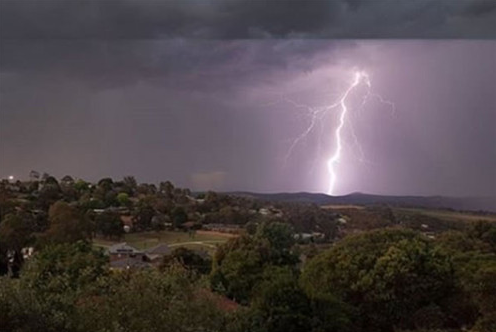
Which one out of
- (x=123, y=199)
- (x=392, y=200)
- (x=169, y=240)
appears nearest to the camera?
(x=392, y=200)

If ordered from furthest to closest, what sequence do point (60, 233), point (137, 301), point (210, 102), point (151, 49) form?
point (60, 233)
point (210, 102)
point (151, 49)
point (137, 301)

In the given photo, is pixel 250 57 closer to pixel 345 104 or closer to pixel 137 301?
pixel 345 104

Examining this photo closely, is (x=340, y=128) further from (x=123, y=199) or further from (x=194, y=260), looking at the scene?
(x=123, y=199)

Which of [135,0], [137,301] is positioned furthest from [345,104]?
[137,301]

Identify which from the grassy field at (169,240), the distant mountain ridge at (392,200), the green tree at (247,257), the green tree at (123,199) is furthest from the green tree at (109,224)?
the distant mountain ridge at (392,200)

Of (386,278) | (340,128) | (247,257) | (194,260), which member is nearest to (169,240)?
(194,260)

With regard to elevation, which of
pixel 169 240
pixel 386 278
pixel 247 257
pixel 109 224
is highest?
pixel 109 224

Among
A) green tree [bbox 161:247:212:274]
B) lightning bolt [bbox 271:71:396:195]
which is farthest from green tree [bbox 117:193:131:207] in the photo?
lightning bolt [bbox 271:71:396:195]

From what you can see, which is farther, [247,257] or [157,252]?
[247,257]
